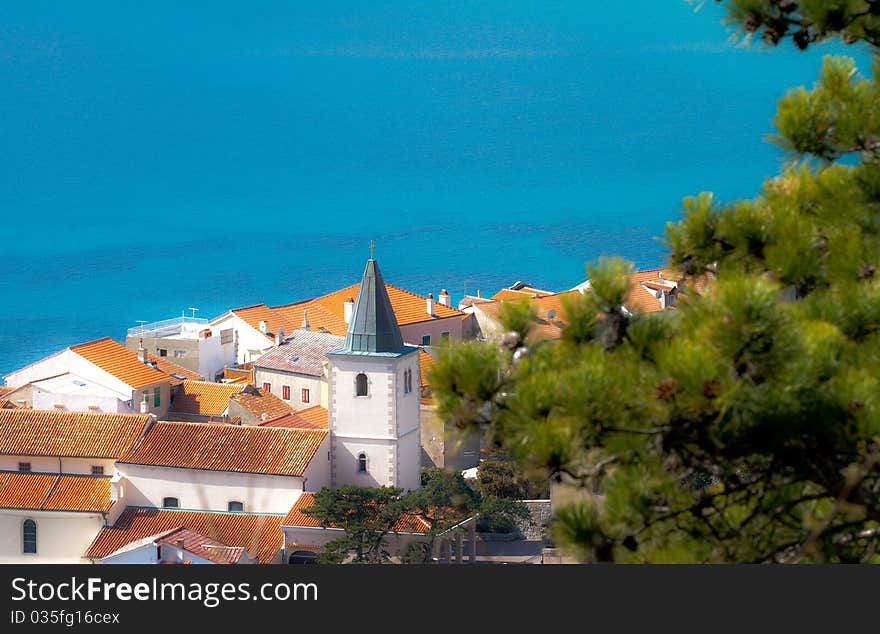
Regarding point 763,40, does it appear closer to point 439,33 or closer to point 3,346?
point 3,346

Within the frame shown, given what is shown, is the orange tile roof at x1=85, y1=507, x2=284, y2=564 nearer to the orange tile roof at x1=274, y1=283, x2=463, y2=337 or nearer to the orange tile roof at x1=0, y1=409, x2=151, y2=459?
the orange tile roof at x1=0, y1=409, x2=151, y2=459

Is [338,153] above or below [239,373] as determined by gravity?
above

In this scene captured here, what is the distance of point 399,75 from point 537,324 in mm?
101636

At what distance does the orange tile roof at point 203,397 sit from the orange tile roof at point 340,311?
4.99 m

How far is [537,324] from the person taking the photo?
596cm

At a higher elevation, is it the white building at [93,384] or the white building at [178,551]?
the white building at [93,384]

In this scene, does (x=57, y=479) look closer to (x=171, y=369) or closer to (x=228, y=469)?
(x=228, y=469)

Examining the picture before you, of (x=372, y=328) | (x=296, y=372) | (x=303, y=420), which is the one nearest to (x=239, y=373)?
(x=296, y=372)

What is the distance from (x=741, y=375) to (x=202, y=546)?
19.0 meters

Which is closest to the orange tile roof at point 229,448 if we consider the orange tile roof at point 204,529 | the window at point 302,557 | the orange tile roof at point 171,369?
the orange tile roof at point 204,529

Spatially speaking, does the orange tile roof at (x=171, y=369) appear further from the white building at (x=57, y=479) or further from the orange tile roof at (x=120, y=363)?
Result: the white building at (x=57, y=479)

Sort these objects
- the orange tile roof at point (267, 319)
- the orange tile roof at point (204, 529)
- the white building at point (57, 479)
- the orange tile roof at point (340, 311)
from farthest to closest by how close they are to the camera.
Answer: the orange tile roof at point (340, 311)
the orange tile roof at point (267, 319)
the white building at point (57, 479)
the orange tile roof at point (204, 529)

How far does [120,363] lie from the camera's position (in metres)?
34.0

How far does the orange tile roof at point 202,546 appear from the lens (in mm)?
23078
